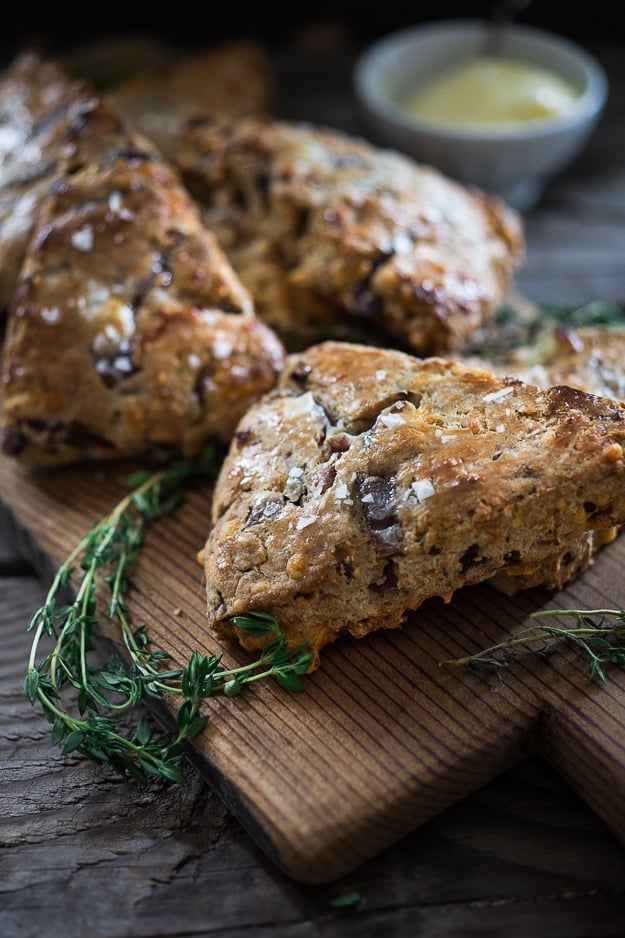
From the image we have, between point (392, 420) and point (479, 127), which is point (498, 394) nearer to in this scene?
point (392, 420)

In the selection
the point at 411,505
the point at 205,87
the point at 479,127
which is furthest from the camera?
the point at 205,87

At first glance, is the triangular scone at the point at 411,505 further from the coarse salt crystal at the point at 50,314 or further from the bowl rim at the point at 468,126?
the bowl rim at the point at 468,126

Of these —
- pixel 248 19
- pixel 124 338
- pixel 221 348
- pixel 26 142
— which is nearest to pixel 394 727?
pixel 221 348

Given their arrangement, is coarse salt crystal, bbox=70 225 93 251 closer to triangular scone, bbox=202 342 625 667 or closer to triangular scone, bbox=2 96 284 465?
triangular scone, bbox=2 96 284 465

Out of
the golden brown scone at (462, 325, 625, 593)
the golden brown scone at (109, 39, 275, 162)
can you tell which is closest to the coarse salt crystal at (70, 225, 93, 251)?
the golden brown scone at (109, 39, 275, 162)

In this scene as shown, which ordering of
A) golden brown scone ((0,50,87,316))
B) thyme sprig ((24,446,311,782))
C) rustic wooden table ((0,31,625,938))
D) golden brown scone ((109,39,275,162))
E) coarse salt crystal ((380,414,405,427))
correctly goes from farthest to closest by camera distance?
golden brown scone ((109,39,275,162)), golden brown scone ((0,50,87,316)), coarse salt crystal ((380,414,405,427)), thyme sprig ((24,446,311,782)), rustic wooden table ((0,31,625,938))

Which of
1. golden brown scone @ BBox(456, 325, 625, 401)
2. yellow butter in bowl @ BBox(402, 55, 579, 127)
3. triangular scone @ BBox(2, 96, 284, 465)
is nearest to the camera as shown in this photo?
Result: golden brown scone @ BBox(456, 325, 625, 401)

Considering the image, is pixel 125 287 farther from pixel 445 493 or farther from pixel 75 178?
pixel 445 493
